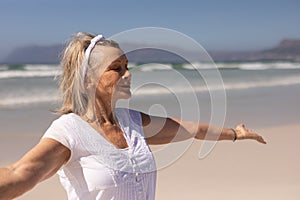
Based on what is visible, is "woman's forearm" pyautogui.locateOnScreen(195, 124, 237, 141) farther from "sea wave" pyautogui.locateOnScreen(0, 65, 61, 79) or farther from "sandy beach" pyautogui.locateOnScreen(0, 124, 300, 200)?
"sea wave" pyautogui.locateOnScreen(0, 65, 61, 79)

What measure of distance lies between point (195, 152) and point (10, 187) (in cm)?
523

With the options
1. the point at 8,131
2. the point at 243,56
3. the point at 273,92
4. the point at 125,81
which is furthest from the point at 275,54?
the point at 125,81

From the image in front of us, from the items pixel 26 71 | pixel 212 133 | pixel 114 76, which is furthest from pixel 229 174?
pixel 26 71

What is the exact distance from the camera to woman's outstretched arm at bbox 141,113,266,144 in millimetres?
2492

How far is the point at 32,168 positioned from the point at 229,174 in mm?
4456

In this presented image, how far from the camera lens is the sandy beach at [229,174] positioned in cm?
546

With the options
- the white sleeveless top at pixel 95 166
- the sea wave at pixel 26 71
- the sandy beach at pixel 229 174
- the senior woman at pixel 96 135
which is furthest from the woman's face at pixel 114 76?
the sea wave at pixel 26 71

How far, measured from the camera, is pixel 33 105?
12.2 meters

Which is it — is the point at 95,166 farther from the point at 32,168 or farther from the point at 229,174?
the point at 229,174

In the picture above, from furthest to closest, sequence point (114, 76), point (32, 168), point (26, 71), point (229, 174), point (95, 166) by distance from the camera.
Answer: point (26, 71), point (229, 174), point (114, 76), point (95, 166), point (32, 168)

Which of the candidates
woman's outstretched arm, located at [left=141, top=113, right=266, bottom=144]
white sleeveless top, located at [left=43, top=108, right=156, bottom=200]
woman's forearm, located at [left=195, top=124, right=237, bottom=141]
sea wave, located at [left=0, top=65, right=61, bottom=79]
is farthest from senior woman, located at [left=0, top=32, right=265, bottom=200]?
sea wave, located at [left=0, top=65, right=61, bottom=79]

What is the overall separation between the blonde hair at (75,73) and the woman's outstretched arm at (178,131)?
0.37 m

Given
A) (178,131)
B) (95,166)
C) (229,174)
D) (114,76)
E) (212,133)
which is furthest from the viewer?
(229,174)

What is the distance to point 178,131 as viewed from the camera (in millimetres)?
2637
